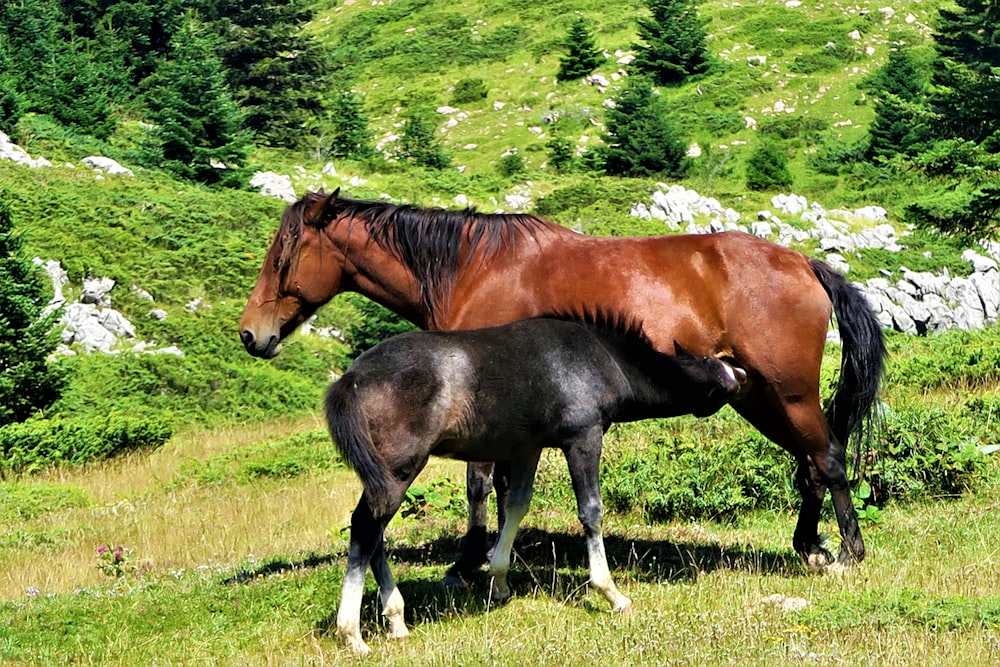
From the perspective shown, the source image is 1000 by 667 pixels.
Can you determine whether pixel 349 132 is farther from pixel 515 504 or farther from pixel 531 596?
pixel 515 504

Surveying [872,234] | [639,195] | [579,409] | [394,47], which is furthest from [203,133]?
[394,47]

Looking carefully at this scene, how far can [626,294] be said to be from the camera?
7992 millimetres

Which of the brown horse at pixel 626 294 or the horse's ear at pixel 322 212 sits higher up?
the horse's ear at pixel 322 212

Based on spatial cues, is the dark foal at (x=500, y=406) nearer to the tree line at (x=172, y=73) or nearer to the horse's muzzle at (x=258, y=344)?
the horse's muzzle at (x=258, y=344)

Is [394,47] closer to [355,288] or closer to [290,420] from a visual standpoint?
[290,420]

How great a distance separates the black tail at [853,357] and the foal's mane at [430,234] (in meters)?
2.27

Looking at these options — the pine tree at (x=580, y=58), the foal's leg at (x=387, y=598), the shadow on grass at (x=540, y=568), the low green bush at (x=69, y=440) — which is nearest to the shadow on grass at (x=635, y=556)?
the shadow on grass at (x=540, y=568)

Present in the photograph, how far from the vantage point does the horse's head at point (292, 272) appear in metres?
8.62

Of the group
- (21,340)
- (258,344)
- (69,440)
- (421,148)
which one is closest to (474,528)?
(258,344)

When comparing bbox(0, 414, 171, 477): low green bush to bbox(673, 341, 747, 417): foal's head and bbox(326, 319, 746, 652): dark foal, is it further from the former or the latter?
bbox(673, 341, 747, 417): foal's head

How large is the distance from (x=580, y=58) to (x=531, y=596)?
46.3m

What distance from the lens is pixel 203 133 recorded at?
30906 millimetres

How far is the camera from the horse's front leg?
8.01 meters

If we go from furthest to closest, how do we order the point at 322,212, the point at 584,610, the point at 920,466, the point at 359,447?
1. the point at 920,466
2. the point at 322,212
3. the point at 584,610
4. the point at 359,447
